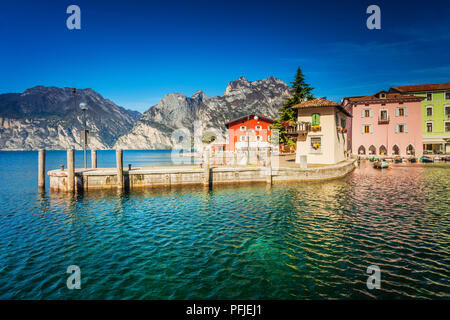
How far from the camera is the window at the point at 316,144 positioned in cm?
3345

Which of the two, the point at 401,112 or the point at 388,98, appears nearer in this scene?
the point at 401,112

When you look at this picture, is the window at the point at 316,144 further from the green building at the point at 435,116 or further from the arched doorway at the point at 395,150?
the green building at the point at 435,116

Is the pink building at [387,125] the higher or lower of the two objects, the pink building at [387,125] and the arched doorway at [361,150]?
the higher

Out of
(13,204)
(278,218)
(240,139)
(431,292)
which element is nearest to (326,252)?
(431,292)

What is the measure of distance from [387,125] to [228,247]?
185 ft

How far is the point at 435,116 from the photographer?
52656mm

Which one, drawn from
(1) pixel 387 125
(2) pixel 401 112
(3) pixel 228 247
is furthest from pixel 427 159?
(3) pixel 228 247

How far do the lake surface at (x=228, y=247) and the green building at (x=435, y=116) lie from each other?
44.9 metres

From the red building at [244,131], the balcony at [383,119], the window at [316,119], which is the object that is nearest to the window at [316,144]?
the window at [316,119]

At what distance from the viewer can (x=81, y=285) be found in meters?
7.77

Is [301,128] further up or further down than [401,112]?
further down

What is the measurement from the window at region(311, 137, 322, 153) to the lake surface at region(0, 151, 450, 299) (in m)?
14.5

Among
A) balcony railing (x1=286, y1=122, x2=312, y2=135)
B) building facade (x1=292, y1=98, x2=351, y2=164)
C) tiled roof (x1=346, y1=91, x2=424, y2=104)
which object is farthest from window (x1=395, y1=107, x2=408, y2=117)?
balcony railing (x1=286, y1=122, x2=312, y2=135)

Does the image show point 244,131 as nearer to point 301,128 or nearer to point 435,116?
point 301,128
